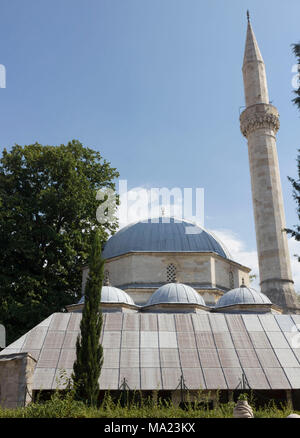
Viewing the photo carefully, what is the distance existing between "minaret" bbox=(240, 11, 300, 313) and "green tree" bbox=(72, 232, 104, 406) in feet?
42.0

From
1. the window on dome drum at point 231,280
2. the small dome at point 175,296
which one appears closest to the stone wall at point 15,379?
the small dome at point 175,296

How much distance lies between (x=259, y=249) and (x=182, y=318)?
9192 millimetres

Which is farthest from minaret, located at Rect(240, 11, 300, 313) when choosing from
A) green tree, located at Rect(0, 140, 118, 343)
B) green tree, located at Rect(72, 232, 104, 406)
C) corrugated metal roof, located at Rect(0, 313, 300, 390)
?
green tree, located at Rect(72, 232, 104, 406)

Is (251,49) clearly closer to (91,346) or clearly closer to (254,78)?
(254,78)

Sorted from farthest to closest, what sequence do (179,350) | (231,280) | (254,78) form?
(254,78) < (231,280) < (179,350)

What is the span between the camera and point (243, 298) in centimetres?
1944

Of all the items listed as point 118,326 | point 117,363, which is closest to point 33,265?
point 118,326

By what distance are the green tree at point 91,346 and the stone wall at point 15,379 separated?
214 centimetres

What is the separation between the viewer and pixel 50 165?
80.2 ft

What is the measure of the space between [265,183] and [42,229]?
1256 cm

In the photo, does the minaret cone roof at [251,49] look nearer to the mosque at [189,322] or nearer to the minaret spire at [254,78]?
the minaret spire at [254,78]

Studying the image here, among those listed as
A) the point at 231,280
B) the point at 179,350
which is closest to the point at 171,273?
the point at 231,280

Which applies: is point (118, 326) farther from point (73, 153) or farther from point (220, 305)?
point (73, 153)

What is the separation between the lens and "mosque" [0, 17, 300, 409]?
43.7 ft
